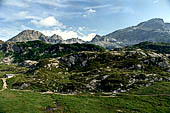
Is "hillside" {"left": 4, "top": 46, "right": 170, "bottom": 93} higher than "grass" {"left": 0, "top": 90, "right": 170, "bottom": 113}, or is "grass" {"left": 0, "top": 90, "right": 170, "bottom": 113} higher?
"hillside" {"left": 4, "top": 46, "right": 170, "bottom": 93}

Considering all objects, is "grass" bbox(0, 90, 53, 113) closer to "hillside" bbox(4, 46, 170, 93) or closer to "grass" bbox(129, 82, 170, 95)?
"hillside" bbox(4, 46, 170, 93)

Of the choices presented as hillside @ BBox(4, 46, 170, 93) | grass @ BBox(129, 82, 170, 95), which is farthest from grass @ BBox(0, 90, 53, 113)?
grass @ BBox(129, 82, 170, 95)

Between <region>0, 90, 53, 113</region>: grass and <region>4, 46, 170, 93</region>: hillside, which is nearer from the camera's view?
<region>0, 90, 53, 113</region>: grass

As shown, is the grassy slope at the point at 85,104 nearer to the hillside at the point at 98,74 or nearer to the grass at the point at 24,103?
the grass at the point at 24,103

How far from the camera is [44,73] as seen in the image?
15900 centimetres

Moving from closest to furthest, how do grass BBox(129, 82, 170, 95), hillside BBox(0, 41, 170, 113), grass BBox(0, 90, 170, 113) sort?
1. grass BBox(0, 90, 170, 113)
2. hillside BBox(0, 41, 170, 113)
3. grass BBox(129, 82, 170, 95)

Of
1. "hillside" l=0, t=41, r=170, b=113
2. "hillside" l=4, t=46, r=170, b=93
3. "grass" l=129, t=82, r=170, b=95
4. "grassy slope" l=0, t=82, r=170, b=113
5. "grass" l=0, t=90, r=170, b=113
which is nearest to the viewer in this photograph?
"grass" l=0, t=90, r=170, b=113

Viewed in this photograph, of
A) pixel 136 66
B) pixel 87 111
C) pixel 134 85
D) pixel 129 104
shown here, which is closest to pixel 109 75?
pixel 134 85

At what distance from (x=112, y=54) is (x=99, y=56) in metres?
15.8

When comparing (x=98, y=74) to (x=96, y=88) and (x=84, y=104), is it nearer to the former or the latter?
(x=96, y=88)

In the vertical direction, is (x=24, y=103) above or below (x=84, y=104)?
above

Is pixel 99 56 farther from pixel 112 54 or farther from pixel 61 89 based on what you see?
pixel 61 89

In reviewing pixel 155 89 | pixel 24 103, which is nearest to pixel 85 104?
pixel 24 103

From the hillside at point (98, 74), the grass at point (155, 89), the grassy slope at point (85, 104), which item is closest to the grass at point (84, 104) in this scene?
the grassy slope at point (85, 104)
